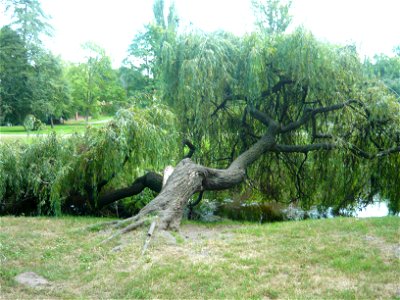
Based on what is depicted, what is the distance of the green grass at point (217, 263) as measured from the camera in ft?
13.3

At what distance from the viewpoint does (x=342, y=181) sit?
33.9 feet

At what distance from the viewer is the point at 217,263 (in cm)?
471

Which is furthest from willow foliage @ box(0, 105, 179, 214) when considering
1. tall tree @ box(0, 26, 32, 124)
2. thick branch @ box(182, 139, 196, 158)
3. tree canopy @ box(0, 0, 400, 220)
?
tall tree @ box(0, 26, 32, 124)

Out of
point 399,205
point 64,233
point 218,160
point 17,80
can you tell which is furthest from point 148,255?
point 17,80

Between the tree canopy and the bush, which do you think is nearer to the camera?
the tree canopy

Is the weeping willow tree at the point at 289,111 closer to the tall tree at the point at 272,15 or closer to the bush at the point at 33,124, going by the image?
the tall tree at the point at 272,15

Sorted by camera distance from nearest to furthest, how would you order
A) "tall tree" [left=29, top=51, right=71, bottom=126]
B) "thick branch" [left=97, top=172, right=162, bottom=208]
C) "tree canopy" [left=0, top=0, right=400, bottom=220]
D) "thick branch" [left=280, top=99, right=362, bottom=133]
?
"tree canopy" [left=0, top=0, right=400, bottom=220], "thick branch" [left=97, top=172, right=162, bottom=208], "thick branch" [left=280, top=99, right=362, bottom=133], "tall tree" [left=29, top=51, right=71, bottom=126]

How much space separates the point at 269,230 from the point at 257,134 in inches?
193

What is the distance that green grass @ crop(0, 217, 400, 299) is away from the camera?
13.3 ft

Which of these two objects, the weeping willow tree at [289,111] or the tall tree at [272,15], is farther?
the tall tree at [272,15]

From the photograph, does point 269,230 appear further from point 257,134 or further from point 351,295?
point 257,134

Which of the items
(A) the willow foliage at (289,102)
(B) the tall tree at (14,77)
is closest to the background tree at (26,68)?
(B) the tall tree at (14,77)

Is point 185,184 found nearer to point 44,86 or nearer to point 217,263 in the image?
point 217,263

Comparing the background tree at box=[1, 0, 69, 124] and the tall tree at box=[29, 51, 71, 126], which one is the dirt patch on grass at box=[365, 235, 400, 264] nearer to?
the background tree at box=[1, 0, 69, 124]
